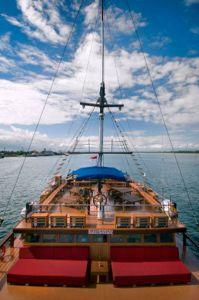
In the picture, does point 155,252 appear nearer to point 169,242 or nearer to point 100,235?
point 169,242

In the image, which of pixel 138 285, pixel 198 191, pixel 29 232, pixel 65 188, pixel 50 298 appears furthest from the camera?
pixel 198 191

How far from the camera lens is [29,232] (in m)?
12.0

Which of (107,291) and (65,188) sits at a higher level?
(65,188)

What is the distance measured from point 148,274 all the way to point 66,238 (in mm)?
4526

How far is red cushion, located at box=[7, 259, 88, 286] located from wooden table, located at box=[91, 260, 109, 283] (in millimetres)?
500

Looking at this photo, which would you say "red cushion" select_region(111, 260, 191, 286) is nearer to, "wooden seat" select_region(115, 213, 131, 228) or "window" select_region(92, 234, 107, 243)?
"window" select_region(92, 234, 107, 243)

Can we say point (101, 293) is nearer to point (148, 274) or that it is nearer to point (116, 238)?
point (148, 274)

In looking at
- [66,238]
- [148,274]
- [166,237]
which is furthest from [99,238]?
[166,237]

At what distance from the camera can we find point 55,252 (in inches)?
479

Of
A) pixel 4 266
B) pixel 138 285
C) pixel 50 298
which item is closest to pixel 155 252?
pixel 138 285

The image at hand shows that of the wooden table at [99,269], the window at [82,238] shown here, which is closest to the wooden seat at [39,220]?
the window at [82,238]

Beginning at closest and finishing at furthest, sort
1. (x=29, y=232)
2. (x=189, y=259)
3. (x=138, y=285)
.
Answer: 1. (x=138, y=285)
2. (x=29, y=232)
3. (x=189, y=259)

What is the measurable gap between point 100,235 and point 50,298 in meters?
3.76

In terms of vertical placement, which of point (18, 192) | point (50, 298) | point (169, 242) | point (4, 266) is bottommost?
point (50, 298)
